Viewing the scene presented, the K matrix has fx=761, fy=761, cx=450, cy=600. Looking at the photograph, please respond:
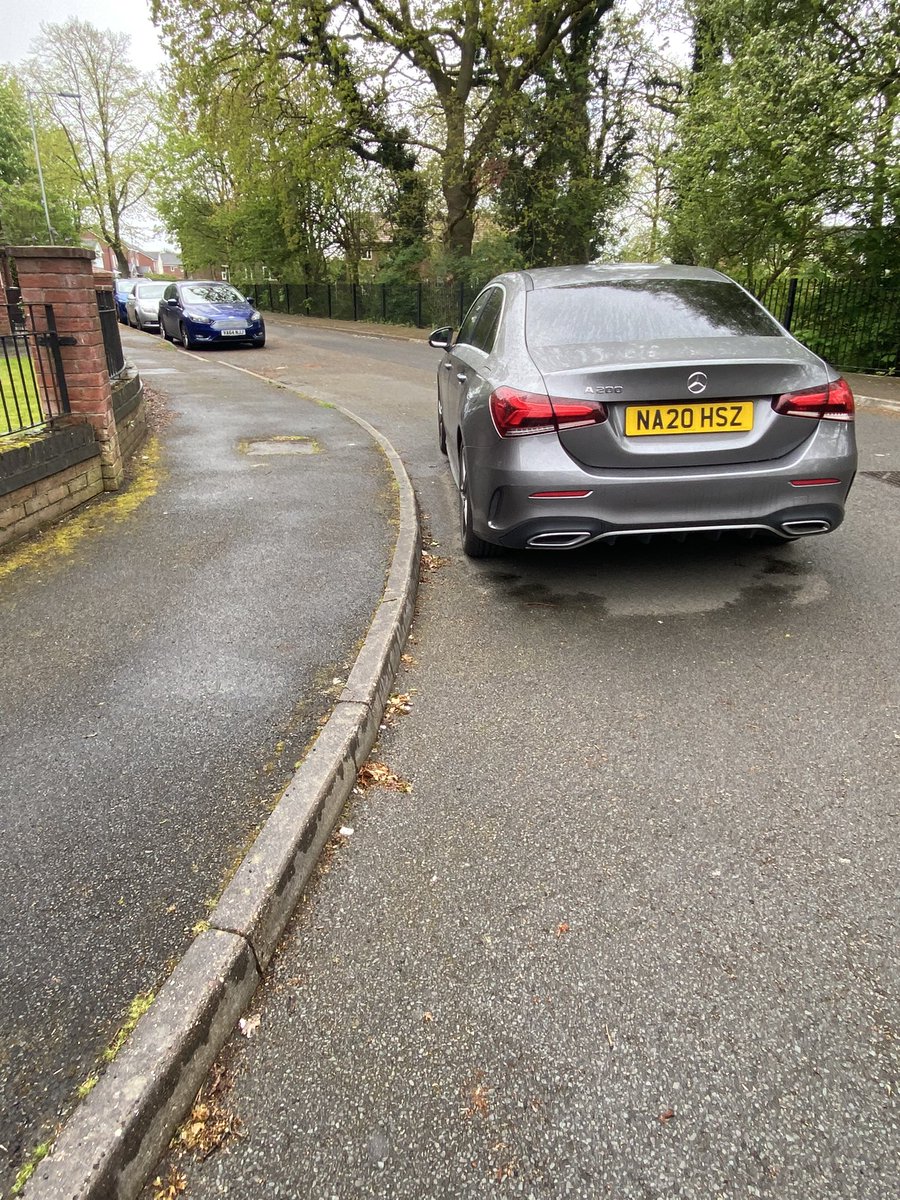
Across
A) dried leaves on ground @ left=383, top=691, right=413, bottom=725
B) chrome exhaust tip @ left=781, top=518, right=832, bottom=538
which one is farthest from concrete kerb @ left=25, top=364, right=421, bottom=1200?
chrome exhaust tip @ left=781, top=518, right=832, bottom=538

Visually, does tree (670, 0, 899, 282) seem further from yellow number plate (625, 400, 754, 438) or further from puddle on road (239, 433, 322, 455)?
yellow number plate (625, 400, 754, 438)

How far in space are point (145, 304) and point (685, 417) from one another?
2437 cm

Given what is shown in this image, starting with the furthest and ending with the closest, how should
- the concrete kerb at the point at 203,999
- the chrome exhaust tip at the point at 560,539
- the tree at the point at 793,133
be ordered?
the tree at the point at 793,133 < the chrome exhaust tip at the point at 560,539 < the concrete kerb at the point at 203,999

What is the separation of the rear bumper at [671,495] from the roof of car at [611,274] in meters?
1.47

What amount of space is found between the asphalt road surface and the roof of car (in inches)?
74.0

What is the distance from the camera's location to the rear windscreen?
13.0 ft

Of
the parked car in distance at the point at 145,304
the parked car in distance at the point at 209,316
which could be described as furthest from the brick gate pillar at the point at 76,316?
the parked car in distance at the point at 145,304

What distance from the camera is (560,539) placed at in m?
3.72

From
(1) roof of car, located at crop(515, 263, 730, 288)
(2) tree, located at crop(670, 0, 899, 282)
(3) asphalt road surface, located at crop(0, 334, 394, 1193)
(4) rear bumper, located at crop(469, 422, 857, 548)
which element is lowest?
(3) asphalt road surface, located at crop(0, 334, 394, 1193)

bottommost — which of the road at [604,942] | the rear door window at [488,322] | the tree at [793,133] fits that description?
the road at [604,942]

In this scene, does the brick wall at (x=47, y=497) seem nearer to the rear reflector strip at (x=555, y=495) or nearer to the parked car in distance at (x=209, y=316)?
the rear reflector strip at (x=555, y=495)

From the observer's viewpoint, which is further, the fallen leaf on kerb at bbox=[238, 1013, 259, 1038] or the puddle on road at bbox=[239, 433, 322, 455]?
the puddle on road at bbox=[239, 433, 322, 455]

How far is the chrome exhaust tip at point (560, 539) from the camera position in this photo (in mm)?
3676

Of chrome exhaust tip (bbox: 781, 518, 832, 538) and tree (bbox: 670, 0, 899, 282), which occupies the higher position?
tree (bbox: 670, 0, 899, 282)
